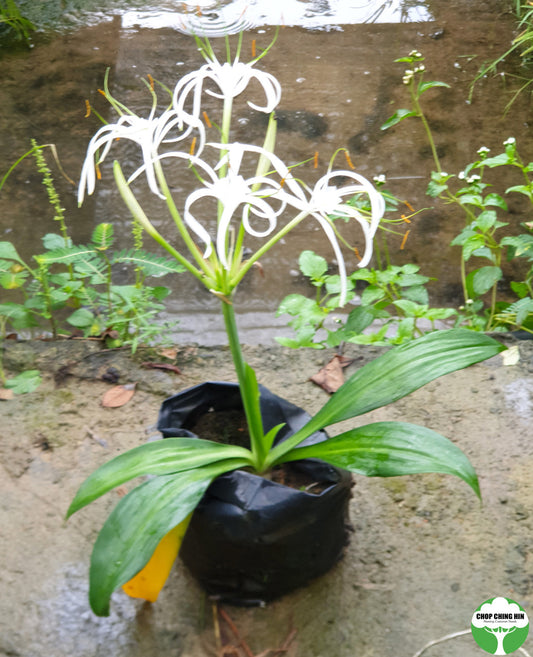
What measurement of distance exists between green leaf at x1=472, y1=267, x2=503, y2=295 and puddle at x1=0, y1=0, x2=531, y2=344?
50cm

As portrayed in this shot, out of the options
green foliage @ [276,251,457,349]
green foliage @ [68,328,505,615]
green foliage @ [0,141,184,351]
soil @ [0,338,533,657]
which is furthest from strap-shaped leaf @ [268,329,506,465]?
green foliage @ [0,141,184,351]

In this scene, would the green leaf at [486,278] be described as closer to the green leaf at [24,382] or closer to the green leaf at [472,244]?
the green leaf at [472,244]

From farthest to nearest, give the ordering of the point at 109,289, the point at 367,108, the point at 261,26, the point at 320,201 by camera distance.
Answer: the point at 261,26 < the point at 367,108 < the point at 109,289 < the point at 320,201

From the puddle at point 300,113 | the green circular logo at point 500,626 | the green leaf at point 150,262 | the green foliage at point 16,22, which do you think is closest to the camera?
the green circular logo at point 500,626

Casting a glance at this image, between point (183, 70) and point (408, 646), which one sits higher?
point (183, 70)

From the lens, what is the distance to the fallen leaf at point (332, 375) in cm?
196

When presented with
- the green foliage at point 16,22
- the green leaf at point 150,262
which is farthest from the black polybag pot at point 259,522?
the green foliage at point 16,22

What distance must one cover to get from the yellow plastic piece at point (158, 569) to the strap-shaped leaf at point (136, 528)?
138 mm

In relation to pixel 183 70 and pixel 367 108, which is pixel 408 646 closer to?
pixel 367 108

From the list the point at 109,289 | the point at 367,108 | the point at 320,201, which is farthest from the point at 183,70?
the point at 320,201

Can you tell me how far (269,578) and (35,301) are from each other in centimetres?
116

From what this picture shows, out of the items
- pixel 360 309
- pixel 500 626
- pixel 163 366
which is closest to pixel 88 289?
pixel 163 366

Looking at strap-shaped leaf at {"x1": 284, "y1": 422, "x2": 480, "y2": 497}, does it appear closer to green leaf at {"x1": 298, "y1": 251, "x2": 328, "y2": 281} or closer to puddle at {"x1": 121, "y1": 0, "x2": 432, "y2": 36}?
green leaf at {"x1": 298, "y1": 251, "x2": 328, "y2": 281}

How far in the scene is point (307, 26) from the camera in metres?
3.94
